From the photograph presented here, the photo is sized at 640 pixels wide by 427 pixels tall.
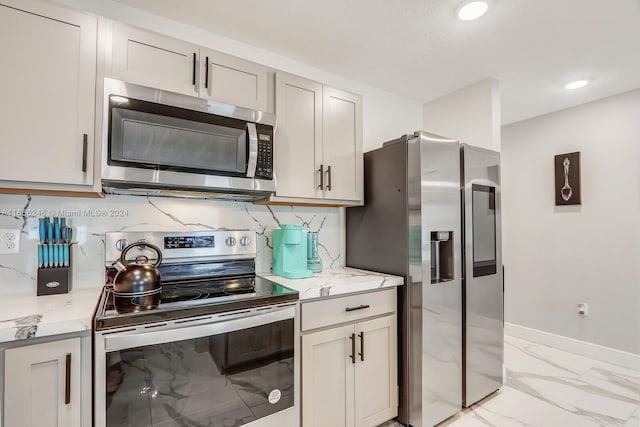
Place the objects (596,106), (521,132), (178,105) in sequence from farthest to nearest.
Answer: (521,132)
(596,106)
(178,105)

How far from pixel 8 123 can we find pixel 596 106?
4314mm

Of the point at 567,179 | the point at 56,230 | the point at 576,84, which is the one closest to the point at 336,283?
the point at 56,230

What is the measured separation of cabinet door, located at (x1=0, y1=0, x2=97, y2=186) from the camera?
49.7 inches

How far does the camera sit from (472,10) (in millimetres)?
1771

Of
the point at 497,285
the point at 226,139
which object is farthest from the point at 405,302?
the point at 226,139

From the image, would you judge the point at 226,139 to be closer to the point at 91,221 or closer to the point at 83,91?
the point at 83,91

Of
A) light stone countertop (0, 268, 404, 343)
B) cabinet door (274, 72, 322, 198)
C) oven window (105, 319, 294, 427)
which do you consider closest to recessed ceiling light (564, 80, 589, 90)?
cabinet door (274, 72, 322, 198)

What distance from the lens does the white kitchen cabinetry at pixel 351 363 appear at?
65.2 inches

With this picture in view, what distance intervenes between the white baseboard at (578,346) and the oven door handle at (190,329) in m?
3.14

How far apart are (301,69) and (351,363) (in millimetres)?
2098

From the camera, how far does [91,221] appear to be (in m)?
1.67

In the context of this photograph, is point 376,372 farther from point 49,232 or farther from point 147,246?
point 49,232

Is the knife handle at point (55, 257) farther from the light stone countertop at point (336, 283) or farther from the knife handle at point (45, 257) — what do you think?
the light stone countertop at point (336, 283)

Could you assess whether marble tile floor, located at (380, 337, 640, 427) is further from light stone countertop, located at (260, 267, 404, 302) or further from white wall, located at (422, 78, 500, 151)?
white wall, located at (422, 78, 500, 151)
